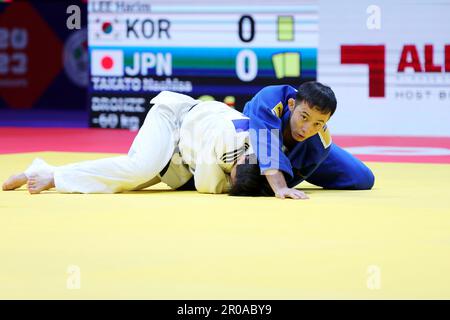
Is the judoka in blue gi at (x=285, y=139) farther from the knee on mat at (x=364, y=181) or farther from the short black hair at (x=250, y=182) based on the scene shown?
the knee on mat at (x=364, y=181)

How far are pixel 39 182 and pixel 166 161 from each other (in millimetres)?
716

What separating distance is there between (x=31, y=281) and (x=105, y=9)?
9.01 meters

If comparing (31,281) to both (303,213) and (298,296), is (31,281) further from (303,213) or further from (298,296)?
(303,213)

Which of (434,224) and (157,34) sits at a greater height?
(157,34)

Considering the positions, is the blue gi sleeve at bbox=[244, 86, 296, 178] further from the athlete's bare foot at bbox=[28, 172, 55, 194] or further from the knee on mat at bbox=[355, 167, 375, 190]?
the athlete's bare foot at bbox=[28, 172, 55, 194]

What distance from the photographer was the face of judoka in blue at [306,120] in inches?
190

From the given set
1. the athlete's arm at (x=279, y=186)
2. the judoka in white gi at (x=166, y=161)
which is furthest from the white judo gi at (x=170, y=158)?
the athlete's arm at (x=279, y=186)

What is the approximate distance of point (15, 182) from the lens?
5.27m

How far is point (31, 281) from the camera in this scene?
3.01m

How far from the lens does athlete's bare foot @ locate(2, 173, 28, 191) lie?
5.25m

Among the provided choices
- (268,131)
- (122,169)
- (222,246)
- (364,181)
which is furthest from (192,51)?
(222,246)

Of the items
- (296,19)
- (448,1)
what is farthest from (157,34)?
(448,1)

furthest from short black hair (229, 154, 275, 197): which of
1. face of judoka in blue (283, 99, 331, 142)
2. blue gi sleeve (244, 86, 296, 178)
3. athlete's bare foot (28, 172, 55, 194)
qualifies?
athlete's bare foot (28, 172, 55, 194)

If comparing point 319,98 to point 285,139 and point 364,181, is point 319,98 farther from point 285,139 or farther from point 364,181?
point 364,181
